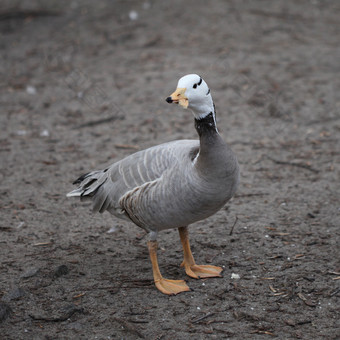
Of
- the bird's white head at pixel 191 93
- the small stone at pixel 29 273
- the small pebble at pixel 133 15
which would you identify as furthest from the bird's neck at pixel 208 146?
the small pebble at pixel 133 15

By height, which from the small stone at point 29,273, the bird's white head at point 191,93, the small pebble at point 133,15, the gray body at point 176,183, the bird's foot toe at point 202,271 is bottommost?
the bird's foot toe at point 202,271

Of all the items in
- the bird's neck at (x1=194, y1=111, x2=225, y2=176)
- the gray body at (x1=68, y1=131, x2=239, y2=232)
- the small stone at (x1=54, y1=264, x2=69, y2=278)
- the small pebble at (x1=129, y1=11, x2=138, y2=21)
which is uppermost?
the bird's neck at (x1=194, y1=111, x2=225, y2=176)

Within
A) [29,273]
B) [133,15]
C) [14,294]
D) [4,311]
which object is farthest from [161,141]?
[133,15]

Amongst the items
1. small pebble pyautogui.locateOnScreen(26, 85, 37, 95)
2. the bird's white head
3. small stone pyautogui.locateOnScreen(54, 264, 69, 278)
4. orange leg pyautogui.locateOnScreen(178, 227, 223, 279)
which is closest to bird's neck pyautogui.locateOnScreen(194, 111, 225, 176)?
the bird's white head

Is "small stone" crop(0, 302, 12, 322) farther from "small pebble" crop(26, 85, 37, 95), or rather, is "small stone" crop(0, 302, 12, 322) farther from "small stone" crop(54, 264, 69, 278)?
"small pebble" crop(26, 85, 37, 95)

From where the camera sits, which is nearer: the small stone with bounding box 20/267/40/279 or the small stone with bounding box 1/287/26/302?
the small stone with bounding box 1/287/26/302

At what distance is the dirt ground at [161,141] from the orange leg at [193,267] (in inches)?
4.0

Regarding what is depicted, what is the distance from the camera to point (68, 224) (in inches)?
211

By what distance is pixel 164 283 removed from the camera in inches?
167

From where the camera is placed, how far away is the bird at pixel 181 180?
12.7ft

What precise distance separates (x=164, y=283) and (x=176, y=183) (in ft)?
3.05

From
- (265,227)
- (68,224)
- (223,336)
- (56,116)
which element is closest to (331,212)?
(265,227)

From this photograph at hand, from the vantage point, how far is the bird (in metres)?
3.86

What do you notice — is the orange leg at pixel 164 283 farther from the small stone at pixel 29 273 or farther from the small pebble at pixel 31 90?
the small pebble at pixel 31 90
